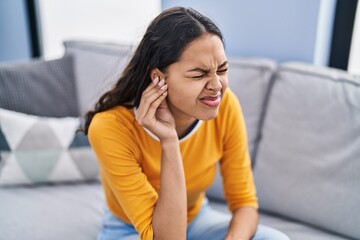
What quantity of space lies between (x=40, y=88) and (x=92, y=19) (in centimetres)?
76

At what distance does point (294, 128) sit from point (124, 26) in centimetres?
130

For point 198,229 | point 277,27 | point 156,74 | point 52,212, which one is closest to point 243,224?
point 198,229

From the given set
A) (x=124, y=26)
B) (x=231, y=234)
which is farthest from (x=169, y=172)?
(x=124, y=26)

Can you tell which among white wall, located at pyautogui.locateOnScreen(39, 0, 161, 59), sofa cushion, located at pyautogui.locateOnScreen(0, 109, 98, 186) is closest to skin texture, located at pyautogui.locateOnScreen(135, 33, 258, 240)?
sofa cushion, located at pyautogui.locateOnScreen(0, 109, 98, 186)

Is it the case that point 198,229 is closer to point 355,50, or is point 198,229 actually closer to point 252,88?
point 252,88

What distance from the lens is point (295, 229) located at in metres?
1.25

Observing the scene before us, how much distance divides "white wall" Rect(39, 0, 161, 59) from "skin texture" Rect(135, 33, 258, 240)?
1.12 metres

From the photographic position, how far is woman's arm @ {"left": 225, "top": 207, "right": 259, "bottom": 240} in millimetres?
1043

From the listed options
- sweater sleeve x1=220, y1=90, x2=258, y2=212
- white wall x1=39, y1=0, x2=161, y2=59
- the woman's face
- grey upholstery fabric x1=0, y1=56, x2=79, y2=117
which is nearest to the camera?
the woman's face

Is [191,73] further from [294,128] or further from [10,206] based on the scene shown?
[10,206]

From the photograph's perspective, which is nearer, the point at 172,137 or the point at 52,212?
the point at 172,137

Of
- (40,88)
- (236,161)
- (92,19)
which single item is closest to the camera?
(236,161)

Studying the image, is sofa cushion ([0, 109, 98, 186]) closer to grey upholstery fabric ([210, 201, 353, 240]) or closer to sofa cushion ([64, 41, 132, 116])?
sofa cushion ([64, 41, 132, 116])

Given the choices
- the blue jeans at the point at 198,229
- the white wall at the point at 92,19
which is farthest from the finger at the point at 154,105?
the white wall at the point at 92,19
